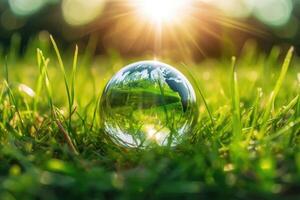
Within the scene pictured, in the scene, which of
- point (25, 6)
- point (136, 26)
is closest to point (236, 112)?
point (136, 26)

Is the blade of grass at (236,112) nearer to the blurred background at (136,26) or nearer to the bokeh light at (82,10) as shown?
the blurred background at (136,26)

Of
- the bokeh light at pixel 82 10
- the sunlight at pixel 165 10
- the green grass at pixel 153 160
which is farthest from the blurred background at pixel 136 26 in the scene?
the green grass at pixel 153 160

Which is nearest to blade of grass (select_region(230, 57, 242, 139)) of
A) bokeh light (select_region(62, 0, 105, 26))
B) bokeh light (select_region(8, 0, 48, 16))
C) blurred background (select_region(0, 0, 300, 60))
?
blurred background (select_region(0, 0, 300, 60))

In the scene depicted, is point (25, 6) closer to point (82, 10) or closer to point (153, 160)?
point (82, 10)

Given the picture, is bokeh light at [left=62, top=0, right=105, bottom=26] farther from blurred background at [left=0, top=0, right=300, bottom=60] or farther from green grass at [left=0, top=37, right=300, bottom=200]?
green grass at [left=0, top=37, right=300, bottom=200]

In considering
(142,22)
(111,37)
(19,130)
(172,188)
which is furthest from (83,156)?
(111,37)

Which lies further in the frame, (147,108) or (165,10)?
(165,10)
